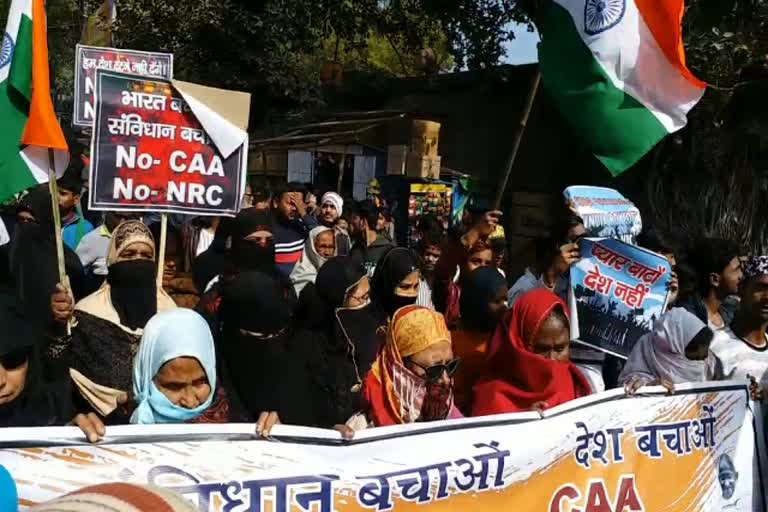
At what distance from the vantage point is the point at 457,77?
13609 millimetres

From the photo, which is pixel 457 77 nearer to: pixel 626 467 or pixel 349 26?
pixel 349 26

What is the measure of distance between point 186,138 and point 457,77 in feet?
32.9

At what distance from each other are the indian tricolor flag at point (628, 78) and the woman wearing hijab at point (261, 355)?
1863mm

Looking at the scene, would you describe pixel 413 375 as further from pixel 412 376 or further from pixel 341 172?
pixel 341 172

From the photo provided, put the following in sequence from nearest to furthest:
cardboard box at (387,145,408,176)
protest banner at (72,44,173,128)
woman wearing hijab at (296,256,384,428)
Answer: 1. woman wearing hijab at (296,256,384,428)
2. protest banner at (72,44,173,128)
3. cardboard box at (387,145,408,176)

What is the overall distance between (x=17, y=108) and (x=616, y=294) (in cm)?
279

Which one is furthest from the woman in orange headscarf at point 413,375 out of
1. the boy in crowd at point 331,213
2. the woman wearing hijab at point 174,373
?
the boy in crowd at point 331,213

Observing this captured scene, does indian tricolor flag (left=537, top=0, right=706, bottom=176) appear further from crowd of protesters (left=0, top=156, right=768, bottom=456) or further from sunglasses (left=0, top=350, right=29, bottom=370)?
sunglasses (left=0, top=350, right=29, bottom=370)

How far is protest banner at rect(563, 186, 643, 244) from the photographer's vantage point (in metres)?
4.14

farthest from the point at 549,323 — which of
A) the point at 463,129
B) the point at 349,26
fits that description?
the point at 349,26

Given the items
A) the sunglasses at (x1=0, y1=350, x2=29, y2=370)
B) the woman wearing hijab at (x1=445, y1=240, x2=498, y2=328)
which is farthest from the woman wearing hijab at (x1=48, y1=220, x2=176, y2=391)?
the woman wearing hijab at (x1=445, y1=240, x2=498, y2=328)

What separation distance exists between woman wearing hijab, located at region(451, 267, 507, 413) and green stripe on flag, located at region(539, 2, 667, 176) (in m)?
0.79

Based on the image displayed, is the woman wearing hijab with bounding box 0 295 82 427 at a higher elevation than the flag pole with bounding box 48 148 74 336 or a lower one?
lower

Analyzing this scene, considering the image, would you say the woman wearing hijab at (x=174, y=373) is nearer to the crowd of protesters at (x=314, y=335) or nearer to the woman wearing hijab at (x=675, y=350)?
the crowd of protesters at (x=314, y=335)
